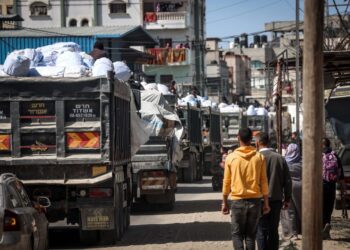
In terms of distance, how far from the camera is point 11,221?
351 inches

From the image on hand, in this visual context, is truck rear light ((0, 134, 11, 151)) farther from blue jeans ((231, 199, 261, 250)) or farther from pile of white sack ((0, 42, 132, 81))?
blue jeans ((231, 199, 261, 250))

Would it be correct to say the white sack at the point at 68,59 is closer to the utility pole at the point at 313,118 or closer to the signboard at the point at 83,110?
the signboard at the point at 83,110

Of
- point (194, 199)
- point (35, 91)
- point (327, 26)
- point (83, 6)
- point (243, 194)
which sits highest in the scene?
point (83, 6)

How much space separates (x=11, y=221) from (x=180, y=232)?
21.8 ft

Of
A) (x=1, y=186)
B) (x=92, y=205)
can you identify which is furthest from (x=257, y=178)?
(x=92, y=205)

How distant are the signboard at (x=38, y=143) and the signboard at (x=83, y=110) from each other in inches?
17.6

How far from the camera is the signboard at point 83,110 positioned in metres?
12.8

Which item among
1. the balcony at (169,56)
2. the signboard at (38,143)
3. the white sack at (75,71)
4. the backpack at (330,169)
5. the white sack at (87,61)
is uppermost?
the balcony at (169,56)

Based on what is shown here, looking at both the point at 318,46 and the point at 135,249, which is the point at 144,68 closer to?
the point at 135,249

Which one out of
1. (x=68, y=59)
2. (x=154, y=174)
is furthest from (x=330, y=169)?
(x=154, y=174)

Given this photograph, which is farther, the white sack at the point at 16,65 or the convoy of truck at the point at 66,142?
the white sack at the point at 16,65

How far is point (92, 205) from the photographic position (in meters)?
12.8

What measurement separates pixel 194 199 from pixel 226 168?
13.8 m

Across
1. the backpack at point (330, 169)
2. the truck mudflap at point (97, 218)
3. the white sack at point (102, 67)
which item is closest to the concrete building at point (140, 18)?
the backpack at point (330, 169)
